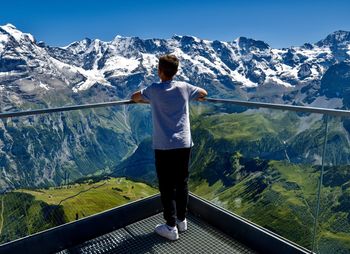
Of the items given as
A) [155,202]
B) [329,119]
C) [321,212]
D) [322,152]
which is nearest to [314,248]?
[321,212]

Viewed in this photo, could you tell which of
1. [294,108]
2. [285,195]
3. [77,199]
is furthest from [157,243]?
[77,199]

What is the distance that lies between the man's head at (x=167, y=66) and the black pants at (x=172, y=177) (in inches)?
35.4

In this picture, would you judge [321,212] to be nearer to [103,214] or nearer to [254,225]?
[254,225]

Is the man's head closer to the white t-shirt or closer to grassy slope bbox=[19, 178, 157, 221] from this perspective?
the white t-shirt

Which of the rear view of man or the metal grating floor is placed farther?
the metal grating floor

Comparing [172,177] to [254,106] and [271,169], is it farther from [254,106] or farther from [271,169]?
[271,169]

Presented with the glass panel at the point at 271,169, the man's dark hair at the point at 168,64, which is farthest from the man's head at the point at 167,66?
the glass panel at the point at 271,169

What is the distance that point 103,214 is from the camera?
15.6ft

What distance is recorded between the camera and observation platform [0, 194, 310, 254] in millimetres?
4105

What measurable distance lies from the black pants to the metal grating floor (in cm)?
30

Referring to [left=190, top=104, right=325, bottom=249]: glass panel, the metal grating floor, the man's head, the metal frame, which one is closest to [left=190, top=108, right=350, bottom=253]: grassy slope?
[left=190, top=104, right=325, bottom=249]: glass panel

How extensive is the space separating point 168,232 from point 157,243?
0.19 meters

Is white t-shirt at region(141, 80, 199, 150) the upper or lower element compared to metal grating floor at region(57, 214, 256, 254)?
upper

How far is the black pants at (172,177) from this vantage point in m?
4.12
